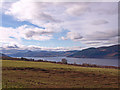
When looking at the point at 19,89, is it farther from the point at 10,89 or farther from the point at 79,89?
the point at 79,89

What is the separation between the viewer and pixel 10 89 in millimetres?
15617

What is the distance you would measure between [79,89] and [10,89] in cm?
893

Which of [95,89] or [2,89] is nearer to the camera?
[2,89]

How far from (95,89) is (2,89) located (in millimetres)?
12201

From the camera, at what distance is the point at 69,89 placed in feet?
55.2

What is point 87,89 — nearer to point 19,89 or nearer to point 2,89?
point 19,89

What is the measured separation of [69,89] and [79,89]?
56.0 inches

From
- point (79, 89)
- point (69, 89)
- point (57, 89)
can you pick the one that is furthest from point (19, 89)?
point (79, 89)

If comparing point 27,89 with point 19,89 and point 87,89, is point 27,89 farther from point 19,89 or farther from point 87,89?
point 87,89

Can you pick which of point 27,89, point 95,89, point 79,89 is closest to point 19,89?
point 27,89

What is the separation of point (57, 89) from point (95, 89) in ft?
17.4

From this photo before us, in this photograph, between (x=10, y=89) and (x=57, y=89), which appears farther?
(x=57, y=89)

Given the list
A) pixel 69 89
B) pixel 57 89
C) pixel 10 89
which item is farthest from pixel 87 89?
pixel 10 89

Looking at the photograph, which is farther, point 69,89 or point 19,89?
point 69,89
